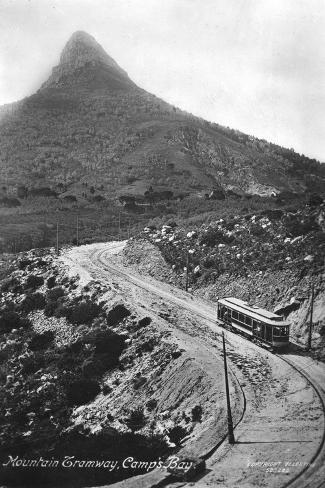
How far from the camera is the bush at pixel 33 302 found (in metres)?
56.4

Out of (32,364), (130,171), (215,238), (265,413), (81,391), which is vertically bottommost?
(81,391)

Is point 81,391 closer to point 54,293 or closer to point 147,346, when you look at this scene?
point 147,346

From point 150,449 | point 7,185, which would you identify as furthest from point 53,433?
point 7,185

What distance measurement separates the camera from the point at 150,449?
2680 cm

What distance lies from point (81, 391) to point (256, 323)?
53.4ft

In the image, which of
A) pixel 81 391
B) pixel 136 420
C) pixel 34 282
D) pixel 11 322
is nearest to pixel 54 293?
pixel 11 322

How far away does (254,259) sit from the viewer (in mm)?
56531

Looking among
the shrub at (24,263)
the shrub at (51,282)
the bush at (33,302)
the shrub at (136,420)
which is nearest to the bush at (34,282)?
the shrub at (51,282)

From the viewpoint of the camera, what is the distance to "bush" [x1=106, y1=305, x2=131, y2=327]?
47250 millimetres

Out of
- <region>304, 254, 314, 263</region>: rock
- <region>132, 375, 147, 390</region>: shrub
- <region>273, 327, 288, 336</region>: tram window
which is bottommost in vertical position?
<region>132, 375, 147, 390</region>: shrub

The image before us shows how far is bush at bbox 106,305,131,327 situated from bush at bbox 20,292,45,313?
40.0ft

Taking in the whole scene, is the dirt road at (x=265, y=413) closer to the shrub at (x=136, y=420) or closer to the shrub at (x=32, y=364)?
the shrub at (x=136, y=420)

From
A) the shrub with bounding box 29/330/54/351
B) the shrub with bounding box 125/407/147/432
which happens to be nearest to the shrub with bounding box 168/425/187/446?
the shrub with bounding box 125/407/147/432

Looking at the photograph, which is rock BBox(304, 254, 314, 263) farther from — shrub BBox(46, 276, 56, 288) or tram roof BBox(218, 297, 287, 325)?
shrub BBox(46, 276, 56, 288)
